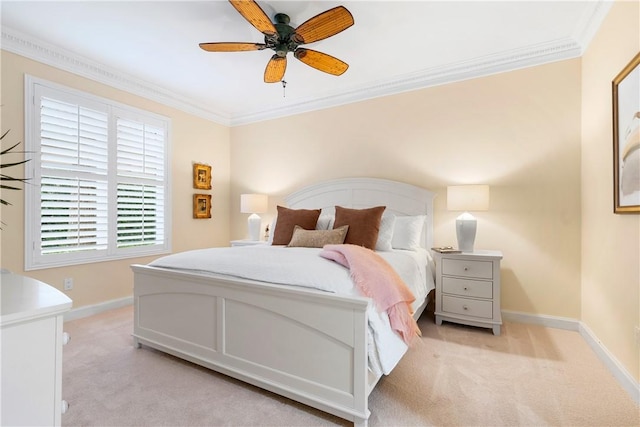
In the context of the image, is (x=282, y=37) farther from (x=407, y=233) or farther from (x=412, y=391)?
(x=412, y=391)

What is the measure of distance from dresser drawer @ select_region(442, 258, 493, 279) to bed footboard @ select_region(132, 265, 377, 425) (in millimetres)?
1543

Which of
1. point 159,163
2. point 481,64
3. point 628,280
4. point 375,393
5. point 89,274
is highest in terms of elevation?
point 481,64

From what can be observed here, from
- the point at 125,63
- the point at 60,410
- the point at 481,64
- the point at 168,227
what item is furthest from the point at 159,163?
the point at 481,64

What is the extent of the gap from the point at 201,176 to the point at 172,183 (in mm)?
452

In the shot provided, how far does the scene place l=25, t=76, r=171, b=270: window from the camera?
→ 110 inches

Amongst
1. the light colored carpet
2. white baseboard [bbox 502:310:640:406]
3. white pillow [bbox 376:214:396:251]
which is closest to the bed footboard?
the light colored carpet

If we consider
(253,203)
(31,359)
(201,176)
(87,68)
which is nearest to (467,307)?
(253,203)

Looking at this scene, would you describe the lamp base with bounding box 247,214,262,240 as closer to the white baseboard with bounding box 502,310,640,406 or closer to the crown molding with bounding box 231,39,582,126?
the crown molding with bounding box 231,39,582,126

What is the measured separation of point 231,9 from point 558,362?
3.46 metres

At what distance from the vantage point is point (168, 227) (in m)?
3.91

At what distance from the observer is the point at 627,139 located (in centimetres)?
186

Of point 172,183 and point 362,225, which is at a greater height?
point 172,183

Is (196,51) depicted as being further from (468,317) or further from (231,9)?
(468,317)

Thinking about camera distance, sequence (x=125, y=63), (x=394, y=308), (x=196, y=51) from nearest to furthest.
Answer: (x=394, y=308) → (x=196, y=51) → (x=125, y=63)
